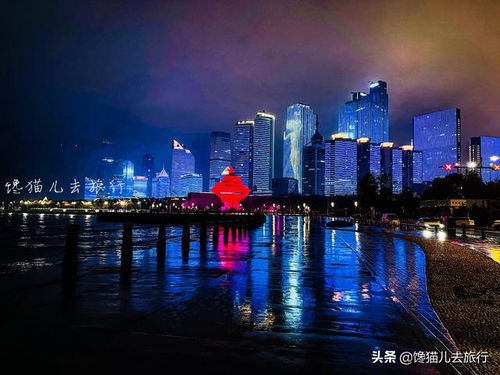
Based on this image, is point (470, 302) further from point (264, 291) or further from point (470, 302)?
point (264, 291)

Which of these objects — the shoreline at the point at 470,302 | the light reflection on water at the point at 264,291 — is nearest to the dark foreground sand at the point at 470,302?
the shoreline at the point at 470,302

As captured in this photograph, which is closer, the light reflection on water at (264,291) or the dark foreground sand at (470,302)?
the dark foreground sand at (470,302)

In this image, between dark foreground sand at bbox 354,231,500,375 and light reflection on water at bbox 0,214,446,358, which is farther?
light reflection on water at bbox 0,214,446,358

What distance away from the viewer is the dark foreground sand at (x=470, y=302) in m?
5.92

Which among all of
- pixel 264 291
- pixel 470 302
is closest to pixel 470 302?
pixel 470 302

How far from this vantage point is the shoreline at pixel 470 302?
5902mm

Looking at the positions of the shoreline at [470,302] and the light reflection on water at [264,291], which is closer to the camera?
the shoreline at [470,302]

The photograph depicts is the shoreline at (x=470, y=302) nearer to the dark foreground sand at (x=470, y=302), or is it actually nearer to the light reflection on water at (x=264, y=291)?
the dark foreground sand at (x=470, y=302)

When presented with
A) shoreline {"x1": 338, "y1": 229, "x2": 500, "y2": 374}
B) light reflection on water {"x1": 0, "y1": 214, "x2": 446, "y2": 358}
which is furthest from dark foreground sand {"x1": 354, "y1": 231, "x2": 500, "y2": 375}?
light reflection on water {"x1": 0, "y1": 214, "x2": 446, "y2": 358}

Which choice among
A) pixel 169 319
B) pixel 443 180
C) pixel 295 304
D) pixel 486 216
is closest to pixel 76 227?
pixel 169 319

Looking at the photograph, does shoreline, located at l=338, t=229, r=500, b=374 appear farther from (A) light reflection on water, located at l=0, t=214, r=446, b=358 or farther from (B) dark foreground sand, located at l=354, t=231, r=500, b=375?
(A) light reflection on water, located at l=0, t=214, r=446, b=358

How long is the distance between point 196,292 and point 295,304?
227 centimetres

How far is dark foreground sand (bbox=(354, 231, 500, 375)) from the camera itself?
592 cm

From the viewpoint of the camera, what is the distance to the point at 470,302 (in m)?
8.80
